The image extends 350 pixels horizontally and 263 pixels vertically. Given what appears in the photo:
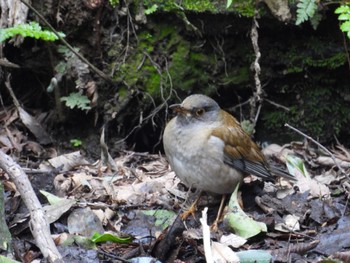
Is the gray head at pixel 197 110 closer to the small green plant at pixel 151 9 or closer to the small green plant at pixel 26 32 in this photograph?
the small green plant at pixel 26 32

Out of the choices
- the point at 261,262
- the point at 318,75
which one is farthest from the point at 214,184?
the point at 318,75

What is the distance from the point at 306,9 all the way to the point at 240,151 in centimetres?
174

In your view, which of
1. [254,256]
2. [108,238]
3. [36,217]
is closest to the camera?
[36,217]

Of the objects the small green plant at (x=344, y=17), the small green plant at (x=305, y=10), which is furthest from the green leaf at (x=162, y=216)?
the small green plant at (x=305, y=10)

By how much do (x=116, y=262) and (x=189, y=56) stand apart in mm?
3497

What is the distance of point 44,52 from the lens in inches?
291

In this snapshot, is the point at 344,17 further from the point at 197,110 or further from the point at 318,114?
the point at 318,114

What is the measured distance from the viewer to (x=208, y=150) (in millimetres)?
5504

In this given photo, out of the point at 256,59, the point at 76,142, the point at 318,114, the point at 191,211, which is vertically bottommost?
the point at 76,142

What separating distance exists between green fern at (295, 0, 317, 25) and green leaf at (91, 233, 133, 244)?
9.76ft

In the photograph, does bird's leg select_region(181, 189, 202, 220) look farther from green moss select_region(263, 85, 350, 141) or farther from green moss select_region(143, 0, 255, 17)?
green moss select_region(263, 85, 350, 141)

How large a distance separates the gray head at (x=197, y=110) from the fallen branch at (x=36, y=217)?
69.2 inches

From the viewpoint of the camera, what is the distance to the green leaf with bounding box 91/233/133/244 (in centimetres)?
471

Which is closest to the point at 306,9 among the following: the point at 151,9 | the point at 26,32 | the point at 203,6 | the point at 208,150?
the point at 203,6
